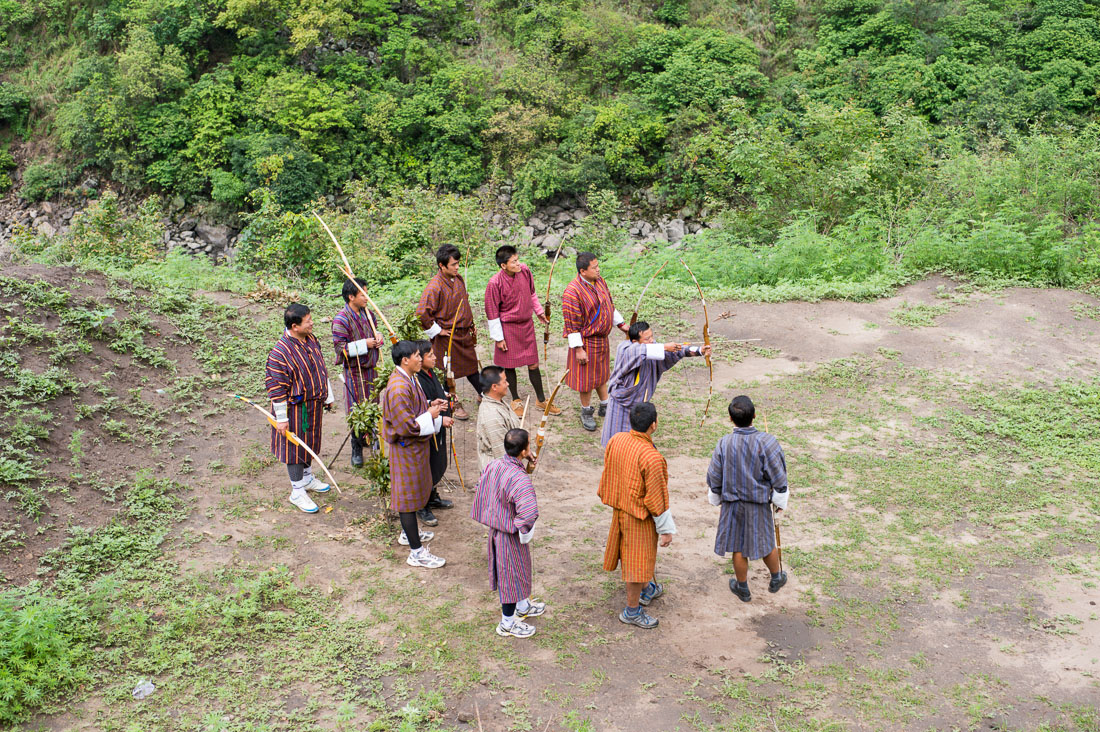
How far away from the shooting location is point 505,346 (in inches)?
328

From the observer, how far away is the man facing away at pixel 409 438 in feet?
18.8

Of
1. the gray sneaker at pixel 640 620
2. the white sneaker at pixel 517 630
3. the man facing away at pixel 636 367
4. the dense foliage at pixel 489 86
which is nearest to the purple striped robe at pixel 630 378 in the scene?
the man facing away at pixel 636 367

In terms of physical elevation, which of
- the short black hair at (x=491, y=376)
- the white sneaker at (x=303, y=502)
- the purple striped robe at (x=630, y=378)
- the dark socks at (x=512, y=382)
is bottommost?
the white sneaker at (x=303, y=502)

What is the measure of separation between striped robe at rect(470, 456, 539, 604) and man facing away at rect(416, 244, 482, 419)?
285cm

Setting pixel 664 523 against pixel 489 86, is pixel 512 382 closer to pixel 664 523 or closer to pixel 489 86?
pixel 664 523

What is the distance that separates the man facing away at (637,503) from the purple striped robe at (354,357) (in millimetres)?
3037

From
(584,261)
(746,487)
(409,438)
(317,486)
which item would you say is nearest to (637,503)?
(746,487)

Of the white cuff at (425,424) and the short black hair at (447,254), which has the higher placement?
the short black hair at (447,254)

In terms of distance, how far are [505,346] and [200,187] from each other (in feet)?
62.7

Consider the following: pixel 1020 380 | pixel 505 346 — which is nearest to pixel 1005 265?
pixel 1020 380

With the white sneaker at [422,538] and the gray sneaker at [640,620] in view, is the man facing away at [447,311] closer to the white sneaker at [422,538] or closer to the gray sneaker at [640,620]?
the white sneaker at [422,538]

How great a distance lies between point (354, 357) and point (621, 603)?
3.44 m

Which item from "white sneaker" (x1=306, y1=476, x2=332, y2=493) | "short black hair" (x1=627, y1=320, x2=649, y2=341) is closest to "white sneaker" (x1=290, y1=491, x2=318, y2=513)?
"white sneaker" (x1=306, y1=476, x2=332, y2=493)

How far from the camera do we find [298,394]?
6.60 meters
